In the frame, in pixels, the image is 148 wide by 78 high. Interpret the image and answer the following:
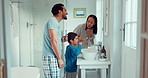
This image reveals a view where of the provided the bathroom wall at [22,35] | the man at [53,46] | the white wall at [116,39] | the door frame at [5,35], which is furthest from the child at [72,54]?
the door frame at [5,35]

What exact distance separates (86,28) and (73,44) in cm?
46

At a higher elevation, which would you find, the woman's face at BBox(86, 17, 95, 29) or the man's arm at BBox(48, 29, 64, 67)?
the woman's face at BBox(86, 17, 95, 29)

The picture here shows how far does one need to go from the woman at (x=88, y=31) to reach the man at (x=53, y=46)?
89 cm

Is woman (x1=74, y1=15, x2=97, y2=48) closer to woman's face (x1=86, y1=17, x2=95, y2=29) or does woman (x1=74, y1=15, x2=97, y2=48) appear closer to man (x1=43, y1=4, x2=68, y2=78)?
woman's face (x1=86, y1=17, x2=95, y2=29)

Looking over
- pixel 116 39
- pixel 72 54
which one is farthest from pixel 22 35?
pixel 116 39

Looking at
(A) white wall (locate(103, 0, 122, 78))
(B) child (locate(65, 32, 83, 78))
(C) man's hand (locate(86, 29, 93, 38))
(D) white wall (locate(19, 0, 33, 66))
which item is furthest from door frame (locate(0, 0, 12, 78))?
(C) man's hand (locate(86, 29, 93, 38))

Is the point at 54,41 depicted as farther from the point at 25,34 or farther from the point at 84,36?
the point at 25,34

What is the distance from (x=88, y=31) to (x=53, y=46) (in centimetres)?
109

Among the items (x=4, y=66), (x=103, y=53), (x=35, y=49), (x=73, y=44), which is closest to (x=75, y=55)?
(x=73, y=44)

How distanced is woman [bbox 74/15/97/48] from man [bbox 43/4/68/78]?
893 mm

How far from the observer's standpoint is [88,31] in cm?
296

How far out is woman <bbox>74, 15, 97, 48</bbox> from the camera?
2.94 meters

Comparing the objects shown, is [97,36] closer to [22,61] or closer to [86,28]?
[86,28]

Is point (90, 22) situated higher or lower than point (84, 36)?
higher
